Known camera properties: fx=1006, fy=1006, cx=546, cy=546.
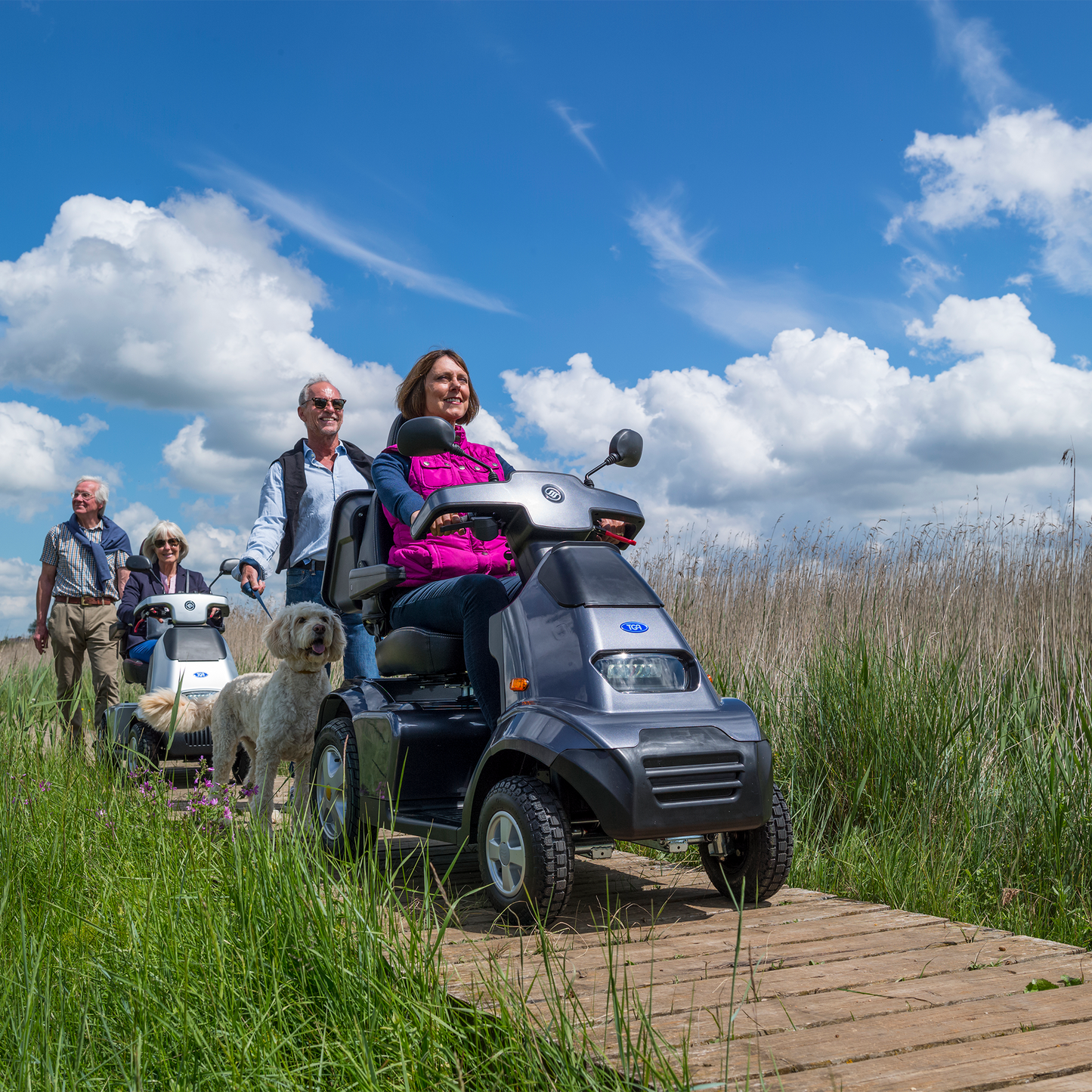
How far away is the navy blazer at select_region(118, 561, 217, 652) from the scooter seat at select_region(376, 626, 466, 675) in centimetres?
368

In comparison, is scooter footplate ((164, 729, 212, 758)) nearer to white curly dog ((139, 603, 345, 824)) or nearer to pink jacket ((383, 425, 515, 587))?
white curly dog ((139, 603, 345, 824))

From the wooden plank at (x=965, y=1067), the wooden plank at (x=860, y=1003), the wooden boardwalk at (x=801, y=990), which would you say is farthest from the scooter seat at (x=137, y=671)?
the wooden plank at (x=965, y=1067)

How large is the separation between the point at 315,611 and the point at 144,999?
2427 millimetres

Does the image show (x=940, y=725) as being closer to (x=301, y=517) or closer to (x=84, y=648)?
(x=301, y=517)

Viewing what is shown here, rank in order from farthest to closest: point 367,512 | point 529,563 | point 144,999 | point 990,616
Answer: point 990,616
point 367,512
point 529,563
point 144,999

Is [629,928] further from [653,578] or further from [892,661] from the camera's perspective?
[653,578]

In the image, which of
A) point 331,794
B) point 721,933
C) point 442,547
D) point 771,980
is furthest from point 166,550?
point 771,980

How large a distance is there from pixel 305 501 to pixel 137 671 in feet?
7.63

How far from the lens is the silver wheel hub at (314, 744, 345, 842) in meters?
3.67

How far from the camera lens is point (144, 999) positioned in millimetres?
2209

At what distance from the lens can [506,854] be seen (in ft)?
9.18

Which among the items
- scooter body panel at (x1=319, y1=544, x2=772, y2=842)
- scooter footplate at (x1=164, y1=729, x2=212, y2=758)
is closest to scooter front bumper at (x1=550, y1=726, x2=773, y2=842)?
scooter body panel at (x1=319, y1=544, x2=772, y2=842)

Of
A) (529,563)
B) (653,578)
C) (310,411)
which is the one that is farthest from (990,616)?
(310,411)

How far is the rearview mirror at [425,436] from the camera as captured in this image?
3000 mm
